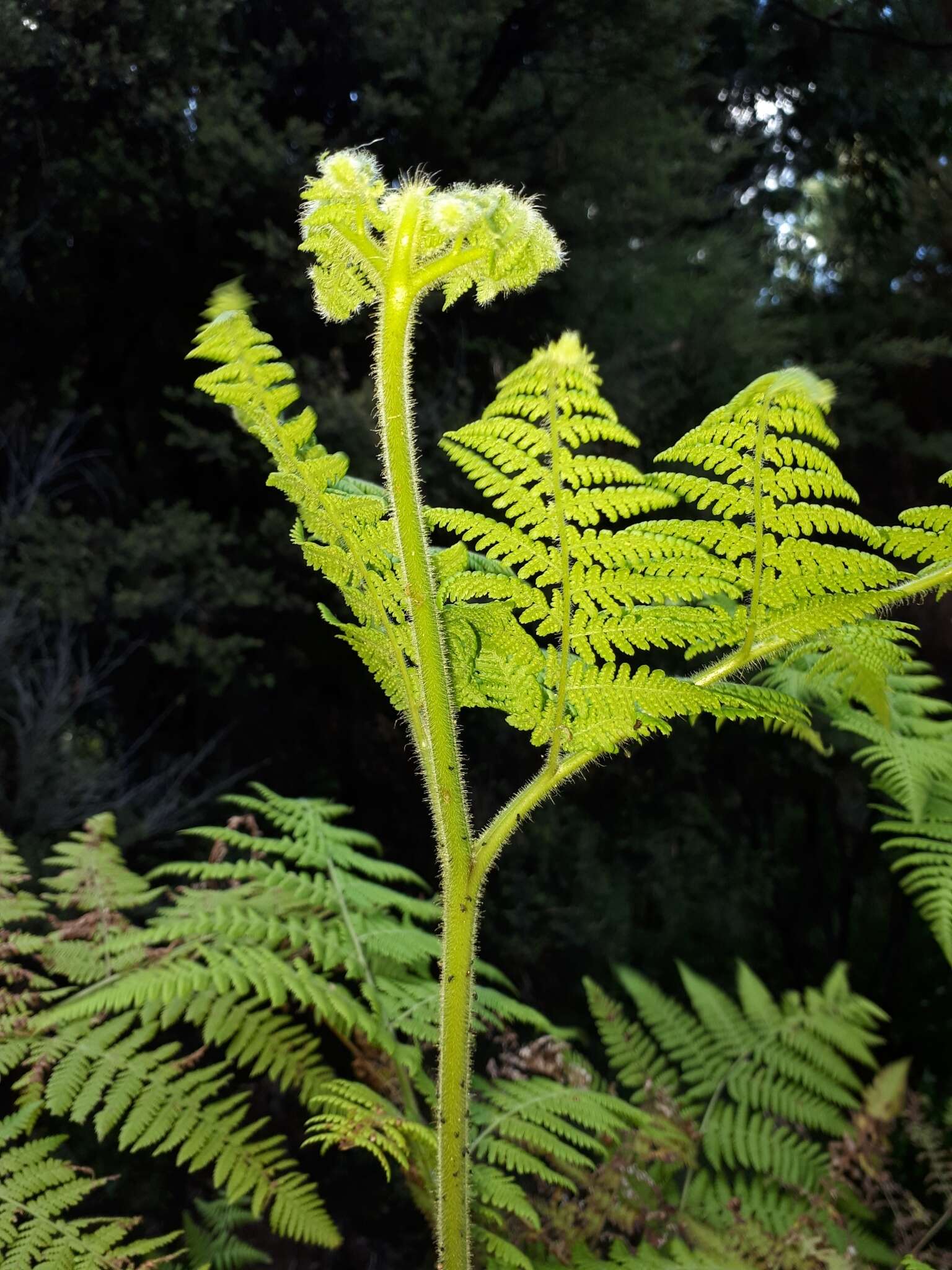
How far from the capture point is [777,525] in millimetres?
516

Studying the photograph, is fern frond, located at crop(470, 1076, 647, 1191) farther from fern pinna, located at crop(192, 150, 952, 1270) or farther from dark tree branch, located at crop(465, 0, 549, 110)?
dark tree branch, located at crop(465, 0, 549, 110)

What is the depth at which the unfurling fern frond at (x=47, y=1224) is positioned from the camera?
2.00ft

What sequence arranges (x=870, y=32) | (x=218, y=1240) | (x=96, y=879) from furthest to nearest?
1. (x=870, y=32)
2. (x=218, y=1240)
3. (x=96, y=879)

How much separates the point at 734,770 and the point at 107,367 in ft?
6.62

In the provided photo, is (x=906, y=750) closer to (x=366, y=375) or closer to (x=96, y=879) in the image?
(x=96, y=879)

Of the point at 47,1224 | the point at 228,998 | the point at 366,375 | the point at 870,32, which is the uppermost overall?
the point at 870,32

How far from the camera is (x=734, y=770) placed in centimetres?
250

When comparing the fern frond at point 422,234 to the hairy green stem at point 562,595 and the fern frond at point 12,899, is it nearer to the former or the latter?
the hairy green stem at point 562,595

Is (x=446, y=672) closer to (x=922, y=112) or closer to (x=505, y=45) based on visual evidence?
(x=505, y=45)

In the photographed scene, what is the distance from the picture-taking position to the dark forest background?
5.88 ft

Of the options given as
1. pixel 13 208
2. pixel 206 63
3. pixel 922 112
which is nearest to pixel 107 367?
pixel 13 208

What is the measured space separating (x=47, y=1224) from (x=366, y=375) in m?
1.88

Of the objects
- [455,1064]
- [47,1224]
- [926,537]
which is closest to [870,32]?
[926,537]

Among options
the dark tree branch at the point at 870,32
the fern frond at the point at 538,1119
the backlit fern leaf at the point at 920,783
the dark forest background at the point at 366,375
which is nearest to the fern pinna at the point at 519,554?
the fern frond at the point at 538,1119
